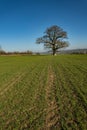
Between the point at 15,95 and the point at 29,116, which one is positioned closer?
the point at 29,116

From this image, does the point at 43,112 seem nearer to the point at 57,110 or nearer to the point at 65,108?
the point at 57,110

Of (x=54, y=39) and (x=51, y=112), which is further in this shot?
(x=54, y=39)

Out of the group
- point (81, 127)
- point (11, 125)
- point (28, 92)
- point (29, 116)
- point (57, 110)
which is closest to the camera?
point (81, 127)

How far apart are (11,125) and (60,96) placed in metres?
2.09

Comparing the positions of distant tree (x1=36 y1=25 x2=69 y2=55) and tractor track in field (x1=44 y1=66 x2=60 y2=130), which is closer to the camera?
tractor track in field (x1=44 y1=66 x2=60 y2=130)

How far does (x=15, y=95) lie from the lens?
4.55m

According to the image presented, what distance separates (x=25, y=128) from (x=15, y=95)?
2035 mm

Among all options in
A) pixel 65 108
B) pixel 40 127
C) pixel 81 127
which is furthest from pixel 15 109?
pixel 81 127

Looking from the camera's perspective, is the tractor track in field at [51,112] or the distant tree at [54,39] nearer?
the tractor track in field at [51,112]

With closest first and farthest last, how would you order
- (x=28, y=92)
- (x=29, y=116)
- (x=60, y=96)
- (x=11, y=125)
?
(x=11, y=125) < (x=29, y=116) < (x=60, y=96) < (x=28, y=92)

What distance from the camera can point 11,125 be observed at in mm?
2770

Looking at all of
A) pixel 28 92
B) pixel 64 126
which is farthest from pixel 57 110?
pixel 28 92

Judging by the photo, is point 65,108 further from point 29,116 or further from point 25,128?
point 25,128

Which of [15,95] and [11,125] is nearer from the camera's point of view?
[11,125]
